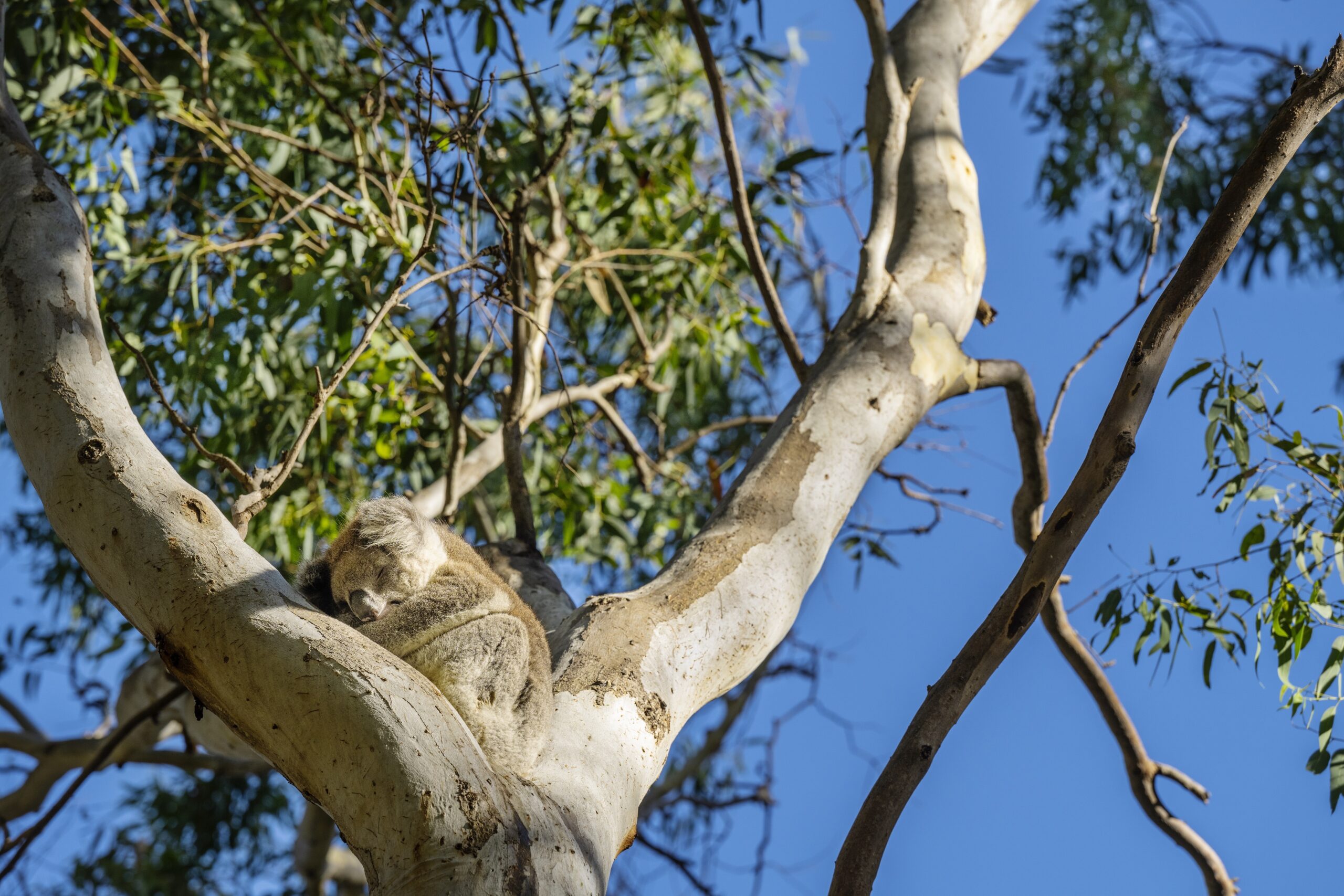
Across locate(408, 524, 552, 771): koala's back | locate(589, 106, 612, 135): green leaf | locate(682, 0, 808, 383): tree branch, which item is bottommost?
locate(408, 524, 552, 771): koala's back

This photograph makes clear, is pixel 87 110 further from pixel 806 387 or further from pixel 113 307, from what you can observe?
pixel 806 387

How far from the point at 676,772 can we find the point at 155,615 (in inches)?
176

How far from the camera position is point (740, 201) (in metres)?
2.67

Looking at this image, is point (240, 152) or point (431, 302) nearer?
point (240, 152)

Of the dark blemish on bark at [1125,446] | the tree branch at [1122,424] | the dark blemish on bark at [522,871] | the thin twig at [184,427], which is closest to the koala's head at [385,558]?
the thin twig at [184,427]

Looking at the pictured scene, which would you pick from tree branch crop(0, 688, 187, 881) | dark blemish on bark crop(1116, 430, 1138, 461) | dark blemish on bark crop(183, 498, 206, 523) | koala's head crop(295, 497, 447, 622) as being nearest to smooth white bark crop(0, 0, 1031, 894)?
dark blemish on bark crop(183, 498, 206, 523)

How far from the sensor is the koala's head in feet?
6.61

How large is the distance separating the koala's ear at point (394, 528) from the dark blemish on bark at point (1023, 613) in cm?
108

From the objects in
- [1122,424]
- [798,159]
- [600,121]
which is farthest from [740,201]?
[1122,424]

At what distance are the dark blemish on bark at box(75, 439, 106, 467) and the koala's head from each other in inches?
24.7

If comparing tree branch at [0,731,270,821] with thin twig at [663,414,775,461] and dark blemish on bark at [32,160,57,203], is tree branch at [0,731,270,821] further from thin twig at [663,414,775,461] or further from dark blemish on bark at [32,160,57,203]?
dark blemish on bark at [32,160,57,203]

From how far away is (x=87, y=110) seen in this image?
360 centimetres

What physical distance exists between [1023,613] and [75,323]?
158cm

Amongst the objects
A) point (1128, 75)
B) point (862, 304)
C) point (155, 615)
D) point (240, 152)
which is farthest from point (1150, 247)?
point (1128, 75)
